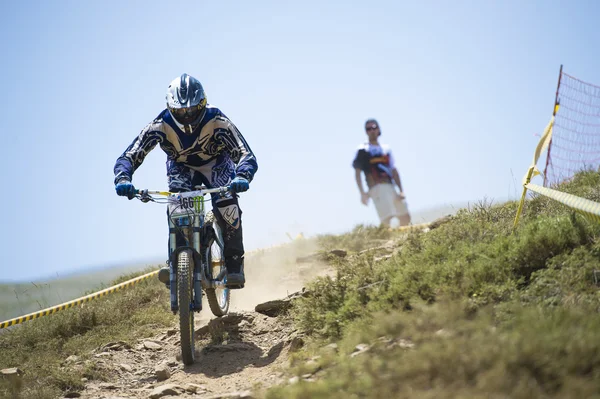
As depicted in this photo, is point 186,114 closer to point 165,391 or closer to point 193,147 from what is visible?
point 193,147

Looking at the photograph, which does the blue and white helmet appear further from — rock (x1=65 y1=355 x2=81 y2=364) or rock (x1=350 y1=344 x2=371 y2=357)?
rock (x1=350 y1=344 x2=371 y2=357)

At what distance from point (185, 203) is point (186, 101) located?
122cm

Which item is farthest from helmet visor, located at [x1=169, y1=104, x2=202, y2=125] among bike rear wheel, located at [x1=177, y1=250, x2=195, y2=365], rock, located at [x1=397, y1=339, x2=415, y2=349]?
rock, located at [x1=397, y1=339, x2=415, y2=349]

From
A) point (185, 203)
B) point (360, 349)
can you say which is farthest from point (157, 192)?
point (360, 349)

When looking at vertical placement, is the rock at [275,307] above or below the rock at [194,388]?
above

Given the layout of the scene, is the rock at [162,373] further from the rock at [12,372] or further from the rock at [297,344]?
the rock at [12,372]

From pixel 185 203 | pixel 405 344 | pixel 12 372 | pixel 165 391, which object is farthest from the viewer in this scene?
pixel 185 203

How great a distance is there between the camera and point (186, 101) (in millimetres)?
7586

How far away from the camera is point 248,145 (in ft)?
26.0

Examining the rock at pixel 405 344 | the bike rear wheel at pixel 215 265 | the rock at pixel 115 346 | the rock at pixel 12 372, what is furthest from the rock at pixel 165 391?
the rock at pixel 405 344

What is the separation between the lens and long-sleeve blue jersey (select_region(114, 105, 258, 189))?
7.80 meters

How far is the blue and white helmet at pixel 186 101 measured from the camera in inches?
299

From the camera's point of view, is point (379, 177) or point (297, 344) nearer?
point (297, 344)

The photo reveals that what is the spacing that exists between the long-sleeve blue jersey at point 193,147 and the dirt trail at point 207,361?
1777 mm
